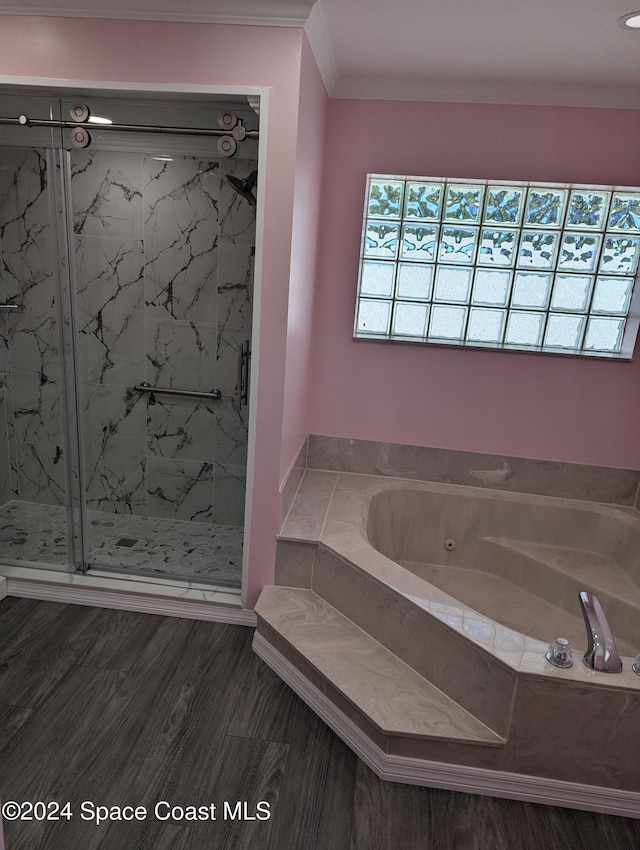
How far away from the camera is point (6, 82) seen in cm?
219

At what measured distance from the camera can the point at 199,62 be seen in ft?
6.89

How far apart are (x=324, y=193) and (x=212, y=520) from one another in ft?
6.16

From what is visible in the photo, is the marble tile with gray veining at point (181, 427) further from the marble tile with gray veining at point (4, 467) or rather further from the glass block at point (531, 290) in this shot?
the glass block at point (531, 290)

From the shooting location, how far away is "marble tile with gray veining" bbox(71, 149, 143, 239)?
282 cm

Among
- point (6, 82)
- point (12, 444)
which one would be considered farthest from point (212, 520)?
Result: point (6, 82)

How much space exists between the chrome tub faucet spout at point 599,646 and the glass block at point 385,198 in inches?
78.2

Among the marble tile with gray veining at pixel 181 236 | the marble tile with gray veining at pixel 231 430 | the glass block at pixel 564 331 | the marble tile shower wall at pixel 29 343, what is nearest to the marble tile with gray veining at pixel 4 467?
the marble tile shower wall at pixel 29 343

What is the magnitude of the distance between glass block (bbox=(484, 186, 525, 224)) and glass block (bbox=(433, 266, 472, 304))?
274 mm

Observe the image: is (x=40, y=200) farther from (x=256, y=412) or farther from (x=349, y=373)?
(x=349, y=373)

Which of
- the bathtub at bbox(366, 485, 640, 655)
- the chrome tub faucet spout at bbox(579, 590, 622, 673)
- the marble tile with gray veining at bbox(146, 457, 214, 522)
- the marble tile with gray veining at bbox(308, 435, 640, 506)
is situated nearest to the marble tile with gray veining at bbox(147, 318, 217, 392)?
the marble tile with gray veining at bbox(146, 457, 214, 522)

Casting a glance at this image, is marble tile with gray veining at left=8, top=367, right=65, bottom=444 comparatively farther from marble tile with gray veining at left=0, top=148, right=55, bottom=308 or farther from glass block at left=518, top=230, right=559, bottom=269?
glass block at left=518, top=230, right=559, bottom=269

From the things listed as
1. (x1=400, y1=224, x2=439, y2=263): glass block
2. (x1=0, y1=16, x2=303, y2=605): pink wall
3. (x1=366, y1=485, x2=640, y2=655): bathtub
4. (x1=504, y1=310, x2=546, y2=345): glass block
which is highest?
(x1=0, y1=16, x2=303, y2=605): pink wall

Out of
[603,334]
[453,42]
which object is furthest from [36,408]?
[603,334]

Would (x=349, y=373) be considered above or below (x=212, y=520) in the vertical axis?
above
